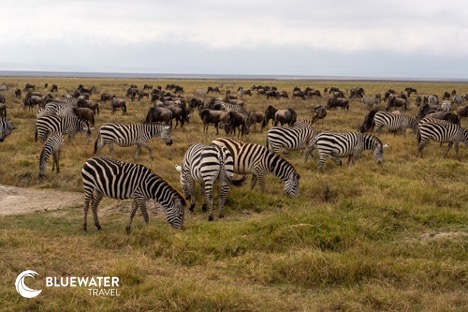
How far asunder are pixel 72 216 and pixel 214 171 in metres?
3.25

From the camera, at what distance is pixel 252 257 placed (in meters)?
7.49

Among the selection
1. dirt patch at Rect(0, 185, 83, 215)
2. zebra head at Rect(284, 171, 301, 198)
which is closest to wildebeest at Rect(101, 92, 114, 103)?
dirt patch at Rect(0, 185, 83, 215)

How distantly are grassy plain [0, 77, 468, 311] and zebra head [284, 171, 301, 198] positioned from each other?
0.71 feet

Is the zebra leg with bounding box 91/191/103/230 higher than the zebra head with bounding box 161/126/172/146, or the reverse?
the zebra head with bounding box 161/126/172/146

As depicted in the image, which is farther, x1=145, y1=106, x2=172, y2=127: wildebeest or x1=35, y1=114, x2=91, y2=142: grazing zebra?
x1=145, y1=106, x2=172, y2=127: wildebeest

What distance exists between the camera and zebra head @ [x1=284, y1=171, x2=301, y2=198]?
1134 cm

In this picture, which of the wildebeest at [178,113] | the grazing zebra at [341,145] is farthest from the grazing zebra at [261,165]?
the wildebeest at [178,113]

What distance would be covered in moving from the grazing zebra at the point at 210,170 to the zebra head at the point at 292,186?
4.63ft

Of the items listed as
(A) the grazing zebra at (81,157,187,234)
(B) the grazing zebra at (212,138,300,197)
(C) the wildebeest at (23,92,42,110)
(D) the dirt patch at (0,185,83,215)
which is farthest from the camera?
(C) the wildebeest at (23,92,42,110)

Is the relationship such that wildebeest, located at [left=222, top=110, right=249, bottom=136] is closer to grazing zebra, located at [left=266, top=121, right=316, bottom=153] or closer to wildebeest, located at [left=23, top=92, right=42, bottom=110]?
grazing zebra, located at [left=266, top=121, right=316, bottom=153]

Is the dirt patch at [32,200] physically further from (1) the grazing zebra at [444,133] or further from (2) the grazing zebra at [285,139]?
(1) the grazing zebra at [444,133]

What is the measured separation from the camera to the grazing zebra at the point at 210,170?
1006 centimetres

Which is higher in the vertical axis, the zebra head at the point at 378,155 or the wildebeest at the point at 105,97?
the wildebeest at the point at 105,97

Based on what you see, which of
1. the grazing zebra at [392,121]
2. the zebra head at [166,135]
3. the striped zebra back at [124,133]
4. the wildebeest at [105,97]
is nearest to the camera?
the striped zebra back at [124,133]
